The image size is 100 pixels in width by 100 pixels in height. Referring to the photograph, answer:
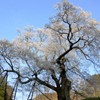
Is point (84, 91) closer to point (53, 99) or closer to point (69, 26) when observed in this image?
point (53, 99)

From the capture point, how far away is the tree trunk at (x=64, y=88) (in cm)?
2114

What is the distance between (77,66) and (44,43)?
3.26 m

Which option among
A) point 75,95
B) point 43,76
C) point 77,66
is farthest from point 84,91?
point 43,76

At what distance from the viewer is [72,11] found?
20922 millimetres

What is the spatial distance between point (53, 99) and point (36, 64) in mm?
6710

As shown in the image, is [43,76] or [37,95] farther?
[37,95]

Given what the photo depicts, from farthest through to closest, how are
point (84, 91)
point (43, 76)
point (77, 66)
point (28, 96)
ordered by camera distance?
point (84, 91), point (77, 66), point (43, 76), point (28, 96)

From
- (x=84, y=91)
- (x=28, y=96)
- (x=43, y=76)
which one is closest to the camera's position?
(x=28, y=96)

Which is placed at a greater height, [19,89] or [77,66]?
[77,66]

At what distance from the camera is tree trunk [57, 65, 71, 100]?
69.4 ft

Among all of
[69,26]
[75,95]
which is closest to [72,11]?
[69,26]

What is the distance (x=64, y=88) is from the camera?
21188 mm

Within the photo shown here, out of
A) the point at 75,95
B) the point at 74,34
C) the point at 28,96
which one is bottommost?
the point at 28,96

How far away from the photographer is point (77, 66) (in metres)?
22.8
